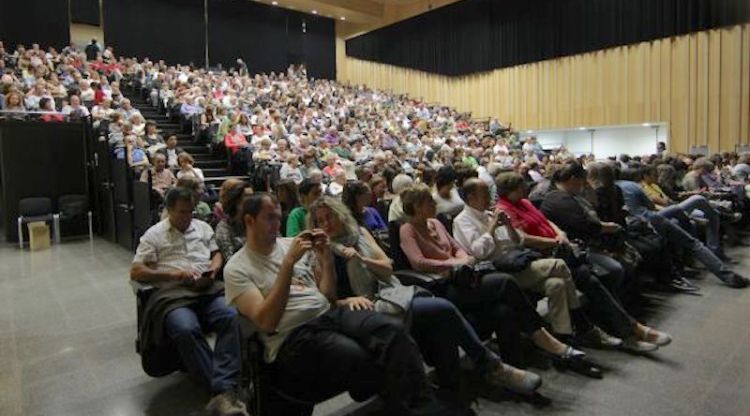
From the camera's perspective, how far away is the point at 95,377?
2.73 m

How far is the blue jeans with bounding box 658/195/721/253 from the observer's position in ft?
15.6

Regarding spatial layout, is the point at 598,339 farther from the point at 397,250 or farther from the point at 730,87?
the point at 730,87

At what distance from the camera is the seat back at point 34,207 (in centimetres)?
715

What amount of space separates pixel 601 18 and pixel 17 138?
583 inches

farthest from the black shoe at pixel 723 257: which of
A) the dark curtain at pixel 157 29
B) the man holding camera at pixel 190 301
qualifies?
the dark curtain at pixel 157 29

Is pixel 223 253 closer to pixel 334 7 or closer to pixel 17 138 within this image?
pixel 17 138

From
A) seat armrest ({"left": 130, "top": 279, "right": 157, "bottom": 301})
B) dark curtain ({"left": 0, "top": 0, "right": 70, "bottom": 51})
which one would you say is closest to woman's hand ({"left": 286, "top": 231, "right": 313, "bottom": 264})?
seat armrest ({"left": 130, "top": 279, "right": 157, "bottom": 301})

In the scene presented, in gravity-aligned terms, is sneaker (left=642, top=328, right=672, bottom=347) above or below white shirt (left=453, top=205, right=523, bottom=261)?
below

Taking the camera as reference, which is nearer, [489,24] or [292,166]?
[292,166]

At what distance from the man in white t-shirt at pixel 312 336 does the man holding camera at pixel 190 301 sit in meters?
0.47

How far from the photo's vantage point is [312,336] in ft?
6.00

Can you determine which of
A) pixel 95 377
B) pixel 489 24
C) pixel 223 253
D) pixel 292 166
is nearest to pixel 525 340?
pixel 223 253

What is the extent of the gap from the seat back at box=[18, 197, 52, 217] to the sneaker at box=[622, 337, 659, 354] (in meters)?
7.84

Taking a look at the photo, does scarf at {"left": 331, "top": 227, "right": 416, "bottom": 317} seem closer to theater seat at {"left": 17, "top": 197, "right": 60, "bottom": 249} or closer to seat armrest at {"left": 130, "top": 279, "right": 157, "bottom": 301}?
seat armrest at {"left": 130, "top": 279, "right": 157, "bottom": 301}
